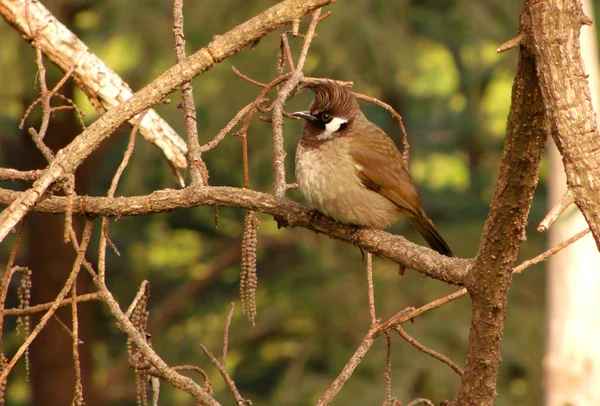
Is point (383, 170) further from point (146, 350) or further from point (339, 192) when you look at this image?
point (146, 350)

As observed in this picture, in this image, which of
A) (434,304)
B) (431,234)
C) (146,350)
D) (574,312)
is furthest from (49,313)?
(574,312)

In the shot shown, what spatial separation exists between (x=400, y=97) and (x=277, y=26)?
9.25 m

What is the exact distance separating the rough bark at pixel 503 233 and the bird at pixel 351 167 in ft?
4.74

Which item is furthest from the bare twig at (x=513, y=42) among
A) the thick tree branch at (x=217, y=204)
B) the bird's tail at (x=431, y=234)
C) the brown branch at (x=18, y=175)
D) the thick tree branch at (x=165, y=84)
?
the bird's tail at (x=431, y=234)

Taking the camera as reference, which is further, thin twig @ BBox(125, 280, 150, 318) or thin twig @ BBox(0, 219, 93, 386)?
thin twig @ BBox(125, 280, 150, 318)

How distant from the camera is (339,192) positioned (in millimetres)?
4023

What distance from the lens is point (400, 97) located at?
11.7 metres

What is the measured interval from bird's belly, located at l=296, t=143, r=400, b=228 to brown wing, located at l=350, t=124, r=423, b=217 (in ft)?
0.17

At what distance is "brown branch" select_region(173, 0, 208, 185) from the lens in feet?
10.0

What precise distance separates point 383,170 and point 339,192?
60cm

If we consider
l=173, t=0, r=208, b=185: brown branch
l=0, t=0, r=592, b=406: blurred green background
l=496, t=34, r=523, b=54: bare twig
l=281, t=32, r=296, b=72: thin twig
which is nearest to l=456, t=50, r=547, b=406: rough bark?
l=496, t=34, r=523, b=54: bare twig

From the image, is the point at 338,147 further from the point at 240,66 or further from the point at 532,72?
the point at 240,66

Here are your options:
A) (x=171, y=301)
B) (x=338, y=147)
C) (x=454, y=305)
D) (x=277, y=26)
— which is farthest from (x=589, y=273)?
(x=277, y=26)

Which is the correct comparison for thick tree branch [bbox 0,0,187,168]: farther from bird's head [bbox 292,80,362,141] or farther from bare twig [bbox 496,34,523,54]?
bare twig [bbox 496,34,523,54]
